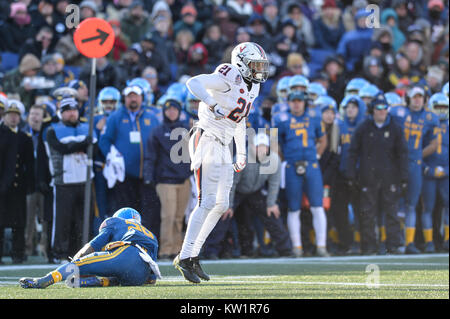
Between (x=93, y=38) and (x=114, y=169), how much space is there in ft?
6.36

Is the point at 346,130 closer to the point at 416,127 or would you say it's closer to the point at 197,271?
the point at 416,127

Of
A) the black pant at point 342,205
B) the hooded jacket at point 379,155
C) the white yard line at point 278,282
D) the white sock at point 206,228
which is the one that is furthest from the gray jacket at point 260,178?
the white sock at point 206,228

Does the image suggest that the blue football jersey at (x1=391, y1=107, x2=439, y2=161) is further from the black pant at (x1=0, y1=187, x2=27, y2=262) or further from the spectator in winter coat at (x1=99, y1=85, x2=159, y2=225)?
the black pant at (x1=0, y1=187, x2=27, y2=262)

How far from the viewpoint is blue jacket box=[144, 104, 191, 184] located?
12.4 metres

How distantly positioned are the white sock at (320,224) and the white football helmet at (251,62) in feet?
16.1

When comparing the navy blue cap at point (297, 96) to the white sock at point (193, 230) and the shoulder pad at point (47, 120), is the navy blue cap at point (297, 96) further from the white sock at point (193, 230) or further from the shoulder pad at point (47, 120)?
the white sock at point (193, 230)

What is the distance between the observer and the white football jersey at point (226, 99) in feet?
27.9

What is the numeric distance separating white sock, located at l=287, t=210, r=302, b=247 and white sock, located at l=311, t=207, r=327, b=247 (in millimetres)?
227

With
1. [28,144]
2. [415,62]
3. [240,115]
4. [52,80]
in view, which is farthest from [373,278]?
[415,62]

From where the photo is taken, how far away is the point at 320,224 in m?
13.2

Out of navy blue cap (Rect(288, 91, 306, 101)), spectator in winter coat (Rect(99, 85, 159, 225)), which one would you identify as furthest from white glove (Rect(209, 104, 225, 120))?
navy blue cap (Rect(288, 91, 306, 101))

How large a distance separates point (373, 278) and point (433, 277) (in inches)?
23.9

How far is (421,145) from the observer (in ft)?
47.1

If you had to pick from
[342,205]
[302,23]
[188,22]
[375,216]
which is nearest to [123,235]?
[375,216]
